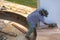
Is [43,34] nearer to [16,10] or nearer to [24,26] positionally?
[24,26]

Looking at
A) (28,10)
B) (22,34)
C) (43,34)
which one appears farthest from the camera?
(28,10)

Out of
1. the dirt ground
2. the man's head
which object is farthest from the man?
the dirt ground

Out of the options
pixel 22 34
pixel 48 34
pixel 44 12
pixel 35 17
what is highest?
pixel 44 12

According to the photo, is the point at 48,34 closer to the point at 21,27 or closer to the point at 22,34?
the point at 22,34

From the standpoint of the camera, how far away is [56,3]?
127 inches

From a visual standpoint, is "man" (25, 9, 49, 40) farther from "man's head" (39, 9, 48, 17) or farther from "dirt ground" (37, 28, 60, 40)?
"dirt ground" (37, 28, 60, 40)

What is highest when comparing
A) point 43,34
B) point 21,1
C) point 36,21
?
point 21,1

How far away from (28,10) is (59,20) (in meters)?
1.72

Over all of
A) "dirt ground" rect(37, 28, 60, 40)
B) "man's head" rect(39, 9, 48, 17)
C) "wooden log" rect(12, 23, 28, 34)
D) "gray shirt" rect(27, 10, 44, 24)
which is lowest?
"wooden log" rect(12, 23, 28, 34)

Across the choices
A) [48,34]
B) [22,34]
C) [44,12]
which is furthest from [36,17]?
[22,34]

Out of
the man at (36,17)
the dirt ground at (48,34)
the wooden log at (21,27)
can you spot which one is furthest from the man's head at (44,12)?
the wooden log at (21,27)

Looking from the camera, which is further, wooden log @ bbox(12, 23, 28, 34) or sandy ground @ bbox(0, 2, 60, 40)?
wooden log @ bbox(12, 23, 28, 34)

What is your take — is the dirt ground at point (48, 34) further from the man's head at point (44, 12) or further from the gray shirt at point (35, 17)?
the man's head at point (44, 12)

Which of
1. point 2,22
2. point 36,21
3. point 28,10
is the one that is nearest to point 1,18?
point 2,22
